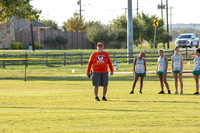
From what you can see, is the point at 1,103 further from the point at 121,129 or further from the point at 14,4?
the point at 14,4

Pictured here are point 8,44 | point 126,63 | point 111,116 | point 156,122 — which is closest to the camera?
point 156,122

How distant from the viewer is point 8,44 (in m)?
64.2

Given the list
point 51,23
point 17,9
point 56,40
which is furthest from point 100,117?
point 51,23

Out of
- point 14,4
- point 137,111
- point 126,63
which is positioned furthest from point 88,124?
point 126,63

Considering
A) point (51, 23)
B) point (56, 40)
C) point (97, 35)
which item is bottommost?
point (56, 40)

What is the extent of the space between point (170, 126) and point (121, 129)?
97cm

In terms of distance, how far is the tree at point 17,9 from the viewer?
32219 millimetres

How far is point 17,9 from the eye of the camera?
33.1 metres

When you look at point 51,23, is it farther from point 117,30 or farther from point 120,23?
point 117,30

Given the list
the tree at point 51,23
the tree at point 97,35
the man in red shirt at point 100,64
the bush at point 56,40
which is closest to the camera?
the man in red shirt at point 100,64

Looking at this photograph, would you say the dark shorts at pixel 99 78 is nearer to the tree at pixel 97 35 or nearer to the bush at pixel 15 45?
the bush at pixel 15 45

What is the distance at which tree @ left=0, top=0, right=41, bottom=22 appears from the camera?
3222 cm

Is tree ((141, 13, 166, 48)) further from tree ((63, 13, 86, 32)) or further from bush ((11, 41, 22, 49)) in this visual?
bush ((11, 41, 22, 49))

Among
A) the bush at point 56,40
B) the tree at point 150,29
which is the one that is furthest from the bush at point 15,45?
the tree at point 150,29
